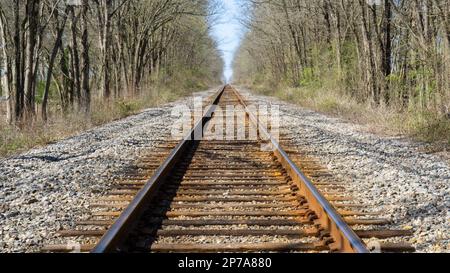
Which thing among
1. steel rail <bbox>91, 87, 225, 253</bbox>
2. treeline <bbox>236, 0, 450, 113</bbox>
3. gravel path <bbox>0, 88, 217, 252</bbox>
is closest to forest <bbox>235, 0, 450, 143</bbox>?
treeline <bbox>236, 0, 450, 113</bbox>

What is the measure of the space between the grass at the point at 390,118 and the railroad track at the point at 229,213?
11.3ft

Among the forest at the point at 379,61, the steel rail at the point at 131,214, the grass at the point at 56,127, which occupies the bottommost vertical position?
the steel rail at the point at 131,214

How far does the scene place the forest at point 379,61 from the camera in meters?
11.1

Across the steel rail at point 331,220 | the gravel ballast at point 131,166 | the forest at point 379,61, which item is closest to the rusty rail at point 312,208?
the steel rail at point 331,220

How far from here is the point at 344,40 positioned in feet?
69.8

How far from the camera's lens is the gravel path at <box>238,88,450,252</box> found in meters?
4.71

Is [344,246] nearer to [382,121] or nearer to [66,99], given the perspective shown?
[382,121]

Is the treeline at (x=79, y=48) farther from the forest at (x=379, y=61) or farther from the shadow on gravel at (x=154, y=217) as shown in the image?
the shadow on gravel at (x=154, y=217)

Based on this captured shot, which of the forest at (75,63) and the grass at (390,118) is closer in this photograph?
the grass at (390,118)

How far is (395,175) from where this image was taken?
668 centimetres

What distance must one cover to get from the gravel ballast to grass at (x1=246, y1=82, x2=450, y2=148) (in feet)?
1.63

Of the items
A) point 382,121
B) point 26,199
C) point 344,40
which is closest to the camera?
point 26,199

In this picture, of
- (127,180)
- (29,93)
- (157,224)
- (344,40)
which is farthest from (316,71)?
(157,224)

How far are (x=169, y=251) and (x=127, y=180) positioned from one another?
2.83 meters
